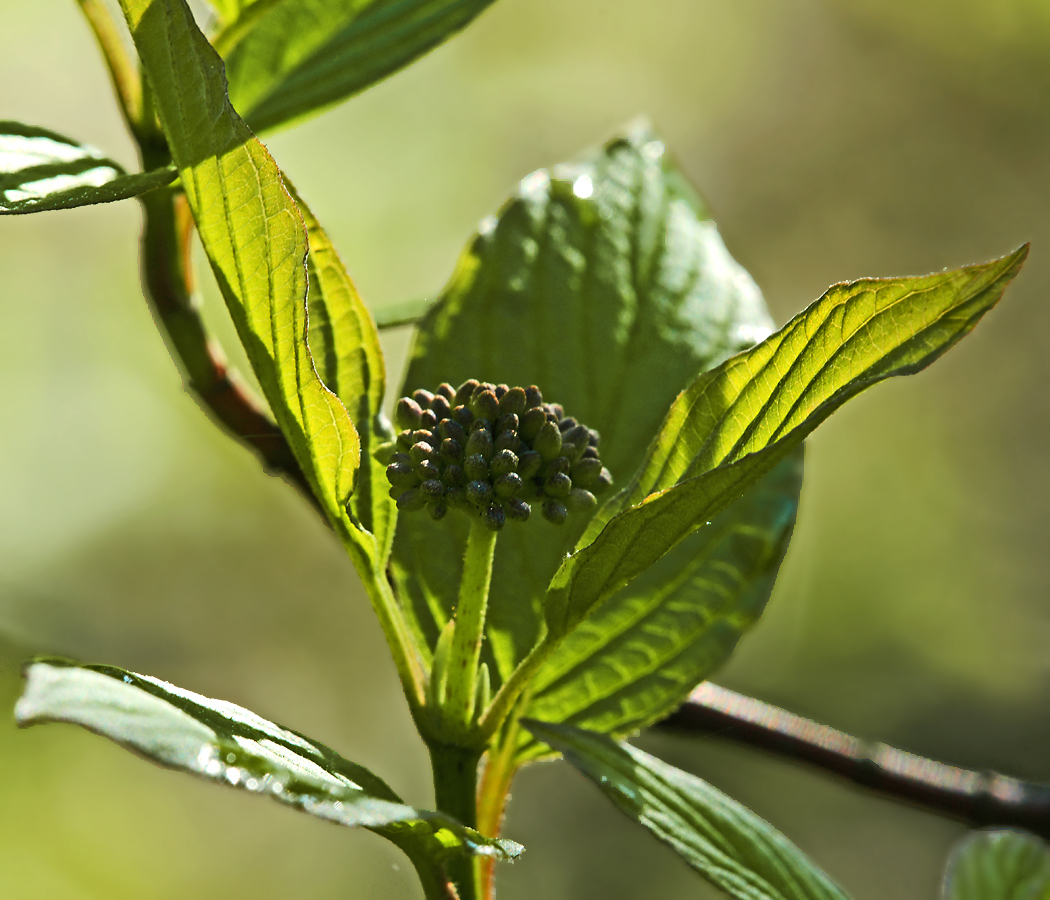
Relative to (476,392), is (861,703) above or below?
below

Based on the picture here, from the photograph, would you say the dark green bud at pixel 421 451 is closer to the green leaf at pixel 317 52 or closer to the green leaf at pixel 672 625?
the green leaf at pixel 672 625

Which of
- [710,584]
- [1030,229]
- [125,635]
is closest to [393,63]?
[710,584]

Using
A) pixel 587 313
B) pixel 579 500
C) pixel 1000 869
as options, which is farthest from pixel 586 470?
pixel 1000 869

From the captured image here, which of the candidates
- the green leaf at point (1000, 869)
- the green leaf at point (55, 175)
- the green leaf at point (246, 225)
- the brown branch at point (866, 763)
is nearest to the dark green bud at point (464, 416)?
the green leaf at point (246, 225)

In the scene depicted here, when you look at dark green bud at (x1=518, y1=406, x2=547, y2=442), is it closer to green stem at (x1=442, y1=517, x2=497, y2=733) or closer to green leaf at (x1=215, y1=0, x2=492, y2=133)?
green stem at (x1=442, y1=517, x2=497, y2=733)

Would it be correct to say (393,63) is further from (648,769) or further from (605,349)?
(648,769)

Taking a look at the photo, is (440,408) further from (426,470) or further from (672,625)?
→ (672,625)
